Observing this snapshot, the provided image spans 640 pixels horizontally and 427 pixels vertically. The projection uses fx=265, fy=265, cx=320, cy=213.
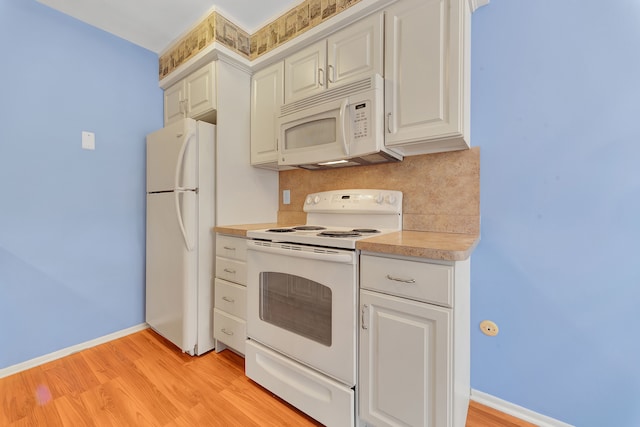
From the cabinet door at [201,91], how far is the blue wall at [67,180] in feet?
1.52

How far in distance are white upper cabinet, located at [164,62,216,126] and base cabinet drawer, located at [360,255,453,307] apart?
1638 mm

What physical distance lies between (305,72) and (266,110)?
43cm

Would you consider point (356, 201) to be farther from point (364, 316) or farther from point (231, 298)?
point (231, 298)

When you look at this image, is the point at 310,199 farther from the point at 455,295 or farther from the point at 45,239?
the point at 45,239

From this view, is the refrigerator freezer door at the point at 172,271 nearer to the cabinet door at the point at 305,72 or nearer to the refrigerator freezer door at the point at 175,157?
the refrigerator freezer door at the point at 175,157

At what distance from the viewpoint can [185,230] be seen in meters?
1.82

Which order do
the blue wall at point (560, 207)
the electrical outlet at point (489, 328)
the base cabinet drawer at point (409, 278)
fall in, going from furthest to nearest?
the electrical outlet at point (489, 328)
the blue wall at point (560, 207)
the base cabinet drawer at point (409, 278)

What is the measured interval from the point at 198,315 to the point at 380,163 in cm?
165

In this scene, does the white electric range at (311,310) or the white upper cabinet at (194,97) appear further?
the white upper cabinet at (194,97)

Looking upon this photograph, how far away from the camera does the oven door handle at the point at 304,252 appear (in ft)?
3.78

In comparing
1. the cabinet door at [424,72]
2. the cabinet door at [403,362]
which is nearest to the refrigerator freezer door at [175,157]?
the cabinet door at [424,72]

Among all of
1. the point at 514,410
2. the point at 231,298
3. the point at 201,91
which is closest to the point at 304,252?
the point at 231,298

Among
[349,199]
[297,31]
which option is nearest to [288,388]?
[349,199]

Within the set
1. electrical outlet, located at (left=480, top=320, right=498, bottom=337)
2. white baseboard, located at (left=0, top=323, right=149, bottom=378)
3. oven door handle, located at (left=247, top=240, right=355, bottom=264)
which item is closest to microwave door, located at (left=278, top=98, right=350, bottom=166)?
oven door handle, located at (left=247, top=240, right=355, bottom=264)
